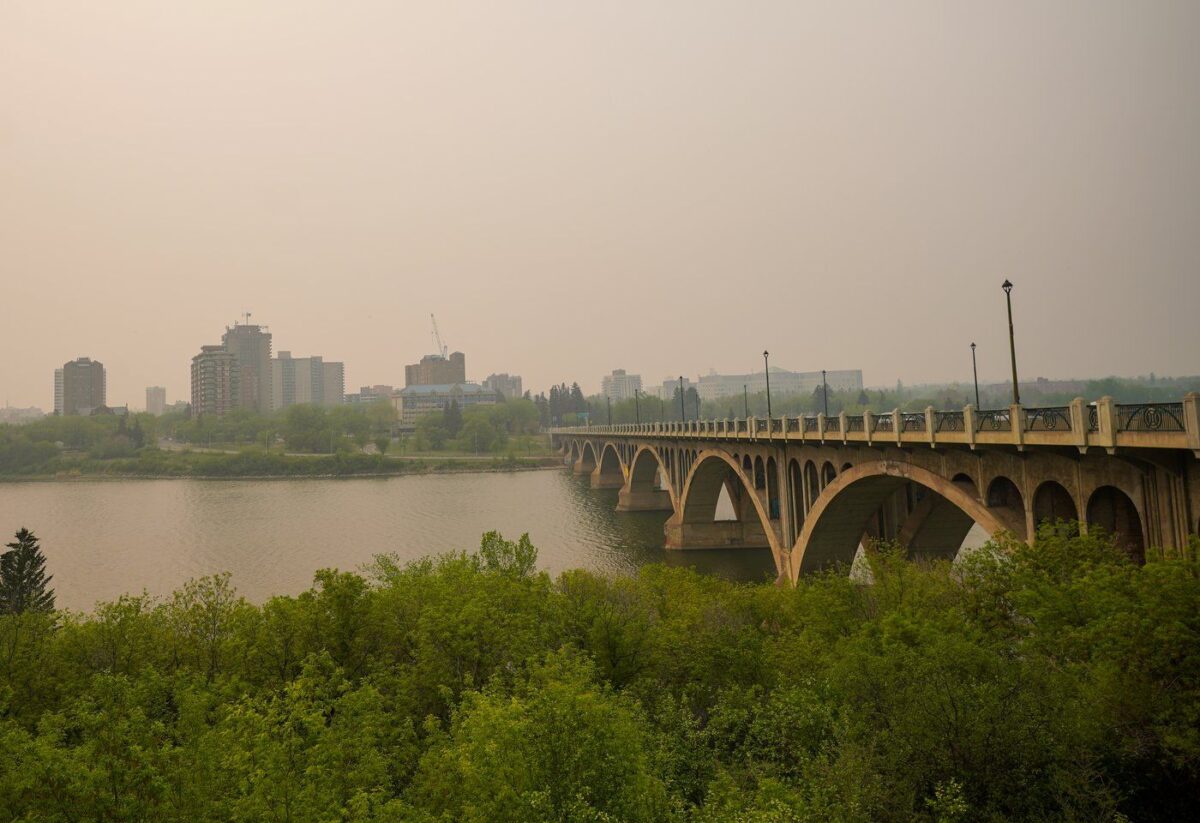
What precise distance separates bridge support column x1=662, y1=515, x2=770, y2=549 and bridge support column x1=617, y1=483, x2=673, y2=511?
25261mm

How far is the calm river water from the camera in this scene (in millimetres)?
52281

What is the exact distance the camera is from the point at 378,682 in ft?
62.0

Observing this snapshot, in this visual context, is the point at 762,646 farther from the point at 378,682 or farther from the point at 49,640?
the point at 49,640

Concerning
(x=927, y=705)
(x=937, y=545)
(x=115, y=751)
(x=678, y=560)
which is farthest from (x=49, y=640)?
(x=678, y=560)

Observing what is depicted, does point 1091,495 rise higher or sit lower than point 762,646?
higher

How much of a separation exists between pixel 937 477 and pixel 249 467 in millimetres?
136624

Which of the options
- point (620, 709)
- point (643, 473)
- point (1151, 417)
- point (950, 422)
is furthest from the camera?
point (643, 473)

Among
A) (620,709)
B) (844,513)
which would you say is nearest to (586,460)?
(844,513)

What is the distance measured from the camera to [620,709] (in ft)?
47.8

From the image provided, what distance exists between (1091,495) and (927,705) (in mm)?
10629

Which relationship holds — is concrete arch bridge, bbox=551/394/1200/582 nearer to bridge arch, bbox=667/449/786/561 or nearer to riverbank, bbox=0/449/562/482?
bridge arch, bbox=667/449/786/561

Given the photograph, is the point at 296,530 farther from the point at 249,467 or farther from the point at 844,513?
the point at 249,467

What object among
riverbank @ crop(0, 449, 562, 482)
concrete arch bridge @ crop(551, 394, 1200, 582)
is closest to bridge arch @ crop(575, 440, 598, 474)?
riverbank @ crop(0, 449, 562, 482)

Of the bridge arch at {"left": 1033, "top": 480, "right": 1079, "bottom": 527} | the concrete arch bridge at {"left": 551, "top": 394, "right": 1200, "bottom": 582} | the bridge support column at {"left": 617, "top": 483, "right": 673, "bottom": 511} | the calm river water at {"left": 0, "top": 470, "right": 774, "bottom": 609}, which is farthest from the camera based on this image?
the bridge support column at {"left": 617, "top": 483, "right": 673, "bottom": 511}
